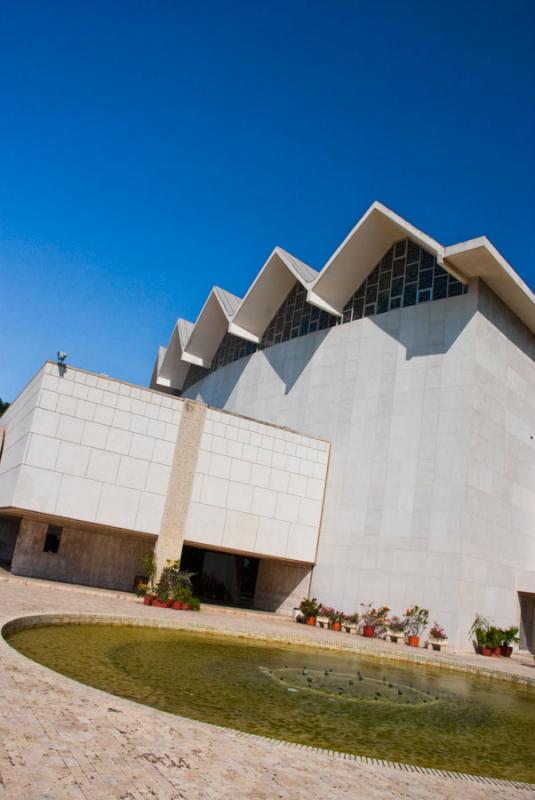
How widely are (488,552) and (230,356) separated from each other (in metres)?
20.0

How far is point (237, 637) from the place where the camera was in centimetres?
1570

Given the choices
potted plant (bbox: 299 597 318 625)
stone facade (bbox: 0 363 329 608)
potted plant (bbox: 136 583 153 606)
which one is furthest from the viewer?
potted plant (bbox: 299 597 318 625)

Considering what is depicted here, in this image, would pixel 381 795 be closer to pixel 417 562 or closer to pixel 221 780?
pixel 221 780

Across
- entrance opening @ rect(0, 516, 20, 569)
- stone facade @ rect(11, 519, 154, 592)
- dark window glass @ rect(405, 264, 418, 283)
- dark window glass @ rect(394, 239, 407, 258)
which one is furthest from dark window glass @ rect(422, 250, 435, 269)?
entrance opening @ rect(0, 516, 20, 569)

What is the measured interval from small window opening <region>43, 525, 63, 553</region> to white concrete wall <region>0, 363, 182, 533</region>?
8.24 feet

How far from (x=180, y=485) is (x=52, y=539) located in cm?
562

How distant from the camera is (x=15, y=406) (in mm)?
25922

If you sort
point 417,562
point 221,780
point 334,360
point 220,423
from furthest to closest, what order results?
point 334,360
point 220,423
point 417,562
point 221,780

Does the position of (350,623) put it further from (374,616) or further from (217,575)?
(217,575)

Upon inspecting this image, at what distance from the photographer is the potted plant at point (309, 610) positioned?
77.1 feet

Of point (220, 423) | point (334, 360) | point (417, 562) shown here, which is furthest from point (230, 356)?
point (417, 562)

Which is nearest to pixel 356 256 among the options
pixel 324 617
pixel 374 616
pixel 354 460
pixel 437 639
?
pixel 354 460

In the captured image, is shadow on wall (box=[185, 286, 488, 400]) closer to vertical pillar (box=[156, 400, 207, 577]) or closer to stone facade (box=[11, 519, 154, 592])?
vertical pillar (box=[156, 400, 207, 577])

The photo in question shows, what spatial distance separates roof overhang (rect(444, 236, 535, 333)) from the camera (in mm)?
20984
